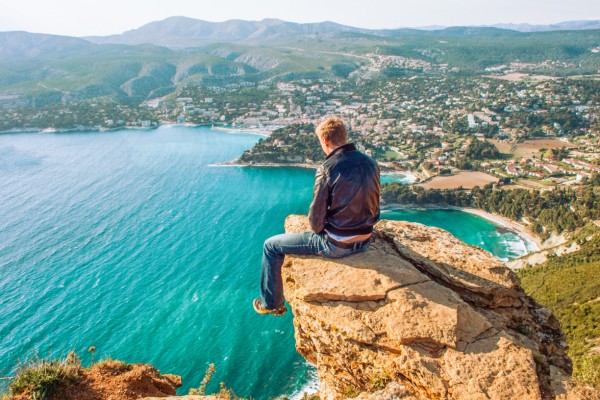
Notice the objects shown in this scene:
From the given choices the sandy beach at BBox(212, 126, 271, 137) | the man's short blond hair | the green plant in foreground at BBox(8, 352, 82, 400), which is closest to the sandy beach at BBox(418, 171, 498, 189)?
the sandy beach at BBox(212, 126, 271, 137)

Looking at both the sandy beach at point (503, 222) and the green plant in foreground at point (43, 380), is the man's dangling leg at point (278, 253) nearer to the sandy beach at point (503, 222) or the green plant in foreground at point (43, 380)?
the green plant in foreground at point (43, 380)

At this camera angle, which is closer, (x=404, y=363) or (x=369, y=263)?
(x=404, y=363)

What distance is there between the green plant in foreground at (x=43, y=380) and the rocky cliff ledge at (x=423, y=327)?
318cm

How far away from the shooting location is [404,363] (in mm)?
3545

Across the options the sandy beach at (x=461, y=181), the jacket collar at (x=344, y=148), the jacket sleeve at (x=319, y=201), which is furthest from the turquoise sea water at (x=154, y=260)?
the jacket collar at (x=344, y=148)

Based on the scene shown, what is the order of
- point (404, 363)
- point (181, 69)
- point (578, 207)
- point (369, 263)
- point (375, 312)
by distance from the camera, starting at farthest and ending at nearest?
1. point (181, 69)
2. point (578, 207)
3. point (369, 263)
4. point (375, 312)
5. point (404, 363)

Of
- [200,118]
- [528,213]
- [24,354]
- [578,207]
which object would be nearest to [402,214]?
[528,213]

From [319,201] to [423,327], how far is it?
5.73 ft

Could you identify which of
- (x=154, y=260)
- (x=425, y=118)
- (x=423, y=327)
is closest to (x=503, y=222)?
(x=154, y=260)

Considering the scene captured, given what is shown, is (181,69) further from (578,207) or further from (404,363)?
(404,363)

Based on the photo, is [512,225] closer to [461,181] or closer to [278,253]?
[461,181]

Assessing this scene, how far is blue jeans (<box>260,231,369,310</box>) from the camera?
186 inches

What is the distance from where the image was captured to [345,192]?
434cm

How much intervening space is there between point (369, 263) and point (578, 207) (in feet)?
168
